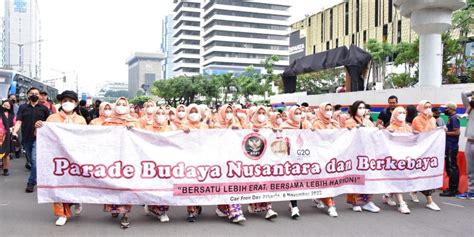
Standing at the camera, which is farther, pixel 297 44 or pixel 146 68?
pixel 146 68

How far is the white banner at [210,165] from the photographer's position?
5523 mm

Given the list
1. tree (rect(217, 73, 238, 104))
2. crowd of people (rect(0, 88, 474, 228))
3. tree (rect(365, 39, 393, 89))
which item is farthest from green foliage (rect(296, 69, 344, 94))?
crowd of people (rect(0, 88, 474, 228))

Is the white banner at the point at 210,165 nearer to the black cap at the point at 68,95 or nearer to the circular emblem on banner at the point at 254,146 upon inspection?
the circular emblem on banner at the point at 254,146

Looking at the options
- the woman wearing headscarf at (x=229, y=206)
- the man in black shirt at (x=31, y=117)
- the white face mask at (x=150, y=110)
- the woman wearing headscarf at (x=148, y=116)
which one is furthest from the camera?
the man in black shirt at (x=31, y=117)

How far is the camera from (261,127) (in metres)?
6.32

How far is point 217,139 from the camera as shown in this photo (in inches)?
232

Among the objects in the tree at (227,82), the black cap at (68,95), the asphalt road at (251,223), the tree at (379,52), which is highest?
the tree at (379,52)

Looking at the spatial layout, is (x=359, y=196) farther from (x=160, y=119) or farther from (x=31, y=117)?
(x=31, y=117)

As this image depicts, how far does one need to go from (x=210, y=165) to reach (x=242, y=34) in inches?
4266

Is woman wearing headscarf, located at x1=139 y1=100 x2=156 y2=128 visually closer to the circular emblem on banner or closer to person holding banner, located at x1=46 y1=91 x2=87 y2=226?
person holding banner, located at x1=46 y1=91 x2=87 y2=226

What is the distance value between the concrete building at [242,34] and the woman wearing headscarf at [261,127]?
101086 mm

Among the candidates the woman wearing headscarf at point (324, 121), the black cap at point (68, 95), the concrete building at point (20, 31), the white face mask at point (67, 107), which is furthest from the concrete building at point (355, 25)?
the concrete building at point (20, 31)

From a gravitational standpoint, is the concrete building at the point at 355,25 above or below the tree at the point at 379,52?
above

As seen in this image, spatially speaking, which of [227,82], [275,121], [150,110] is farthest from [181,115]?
[227,82]
